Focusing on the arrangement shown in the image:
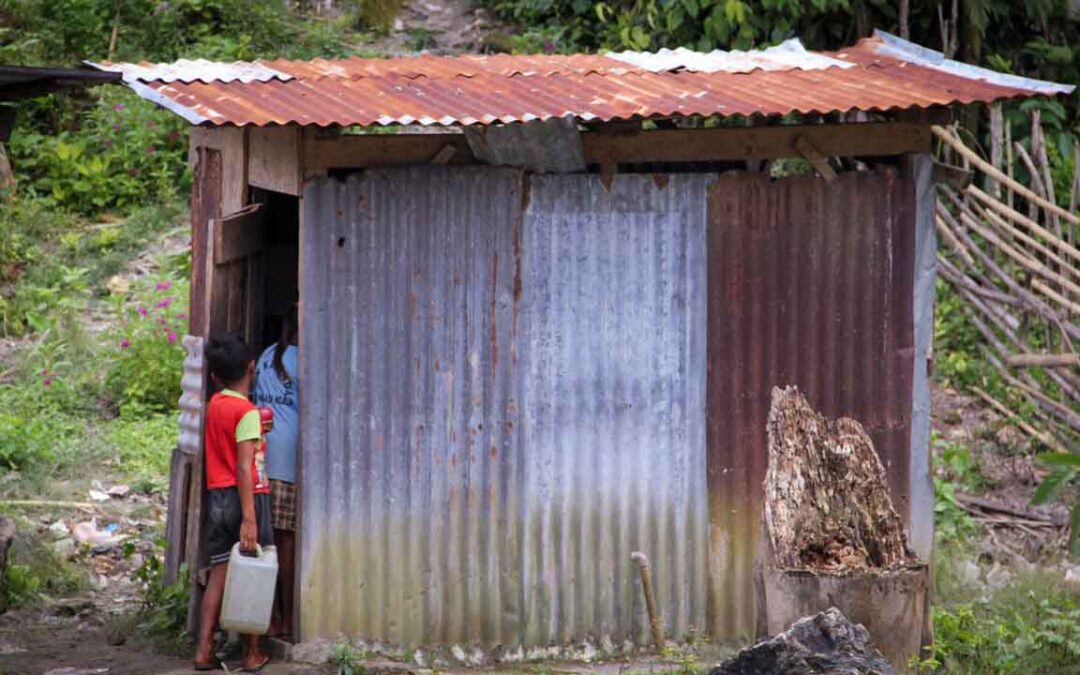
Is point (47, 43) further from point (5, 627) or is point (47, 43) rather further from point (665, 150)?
point (665, 150)

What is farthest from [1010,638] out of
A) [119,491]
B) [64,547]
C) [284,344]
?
[119,491]

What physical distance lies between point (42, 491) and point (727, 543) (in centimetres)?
473

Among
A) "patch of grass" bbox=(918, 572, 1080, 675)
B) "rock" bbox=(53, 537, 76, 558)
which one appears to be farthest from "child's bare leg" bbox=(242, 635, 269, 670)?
"patch of grass" bbox=(918, 572, 1080, 675)

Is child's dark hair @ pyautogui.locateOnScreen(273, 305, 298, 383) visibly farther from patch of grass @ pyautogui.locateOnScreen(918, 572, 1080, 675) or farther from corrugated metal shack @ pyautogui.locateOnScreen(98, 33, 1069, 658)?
patch of grass @ pyautogui.locateOnScreen(918, 572, 1080, 675)

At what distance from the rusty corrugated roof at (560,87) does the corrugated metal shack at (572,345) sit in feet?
0.16

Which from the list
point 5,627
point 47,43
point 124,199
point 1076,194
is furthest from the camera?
point 47,43

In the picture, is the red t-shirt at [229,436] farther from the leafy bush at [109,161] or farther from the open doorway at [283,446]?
the leafy bush at [109,161]

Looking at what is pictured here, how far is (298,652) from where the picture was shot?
6.61m

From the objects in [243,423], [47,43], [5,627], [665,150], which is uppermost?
[47,43]

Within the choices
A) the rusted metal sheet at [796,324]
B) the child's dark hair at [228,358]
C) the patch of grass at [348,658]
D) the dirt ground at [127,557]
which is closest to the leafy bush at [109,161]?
the dirt ground at [127,557]

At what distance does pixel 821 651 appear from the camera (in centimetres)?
480

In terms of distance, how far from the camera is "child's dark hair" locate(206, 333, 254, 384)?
21.4 feet

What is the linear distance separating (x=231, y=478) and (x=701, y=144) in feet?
8.45

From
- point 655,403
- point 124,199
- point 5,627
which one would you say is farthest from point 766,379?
point 124,199
